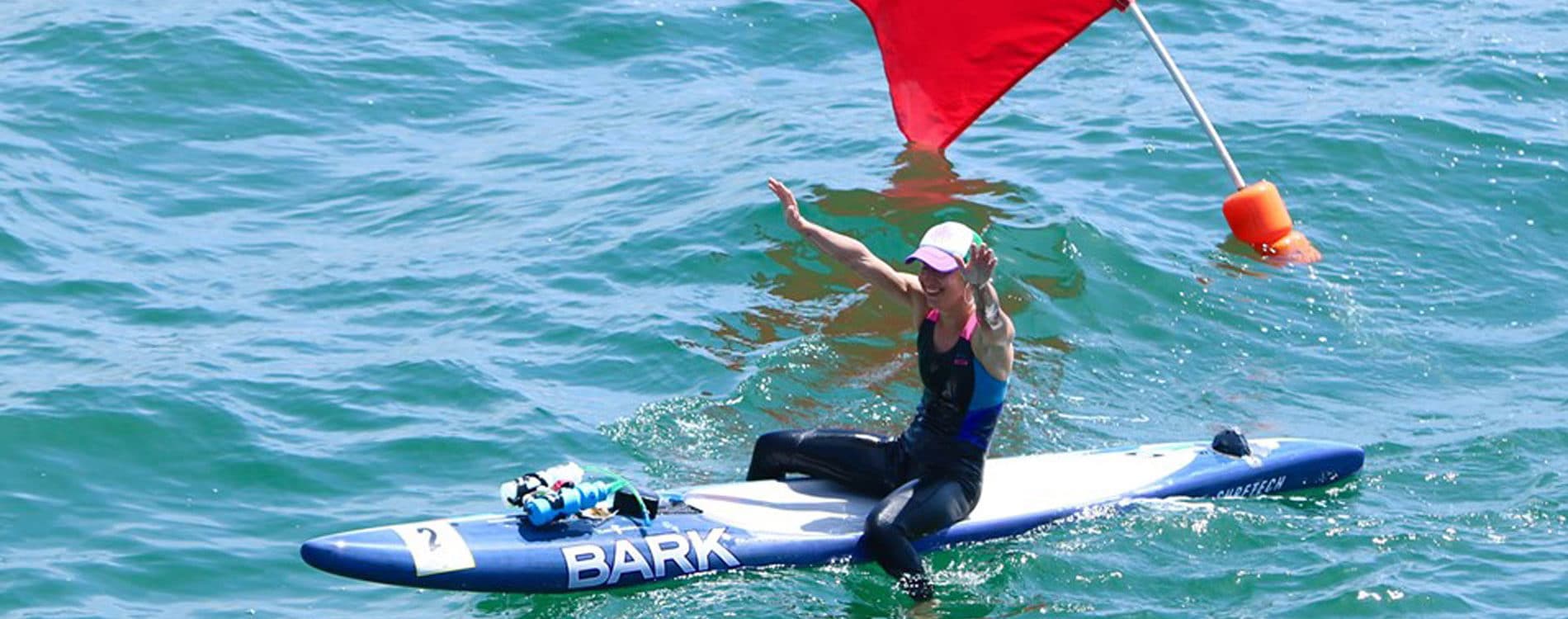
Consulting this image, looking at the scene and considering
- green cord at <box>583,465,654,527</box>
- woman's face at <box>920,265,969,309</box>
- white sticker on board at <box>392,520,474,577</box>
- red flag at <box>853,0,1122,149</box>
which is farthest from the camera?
red flag at <box>853,0,1122,149</box>

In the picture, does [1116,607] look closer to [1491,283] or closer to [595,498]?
[595,498]

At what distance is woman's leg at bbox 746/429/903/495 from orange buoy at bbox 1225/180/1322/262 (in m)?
4.63

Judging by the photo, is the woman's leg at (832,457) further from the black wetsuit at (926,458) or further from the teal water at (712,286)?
the teal water at (712,286)

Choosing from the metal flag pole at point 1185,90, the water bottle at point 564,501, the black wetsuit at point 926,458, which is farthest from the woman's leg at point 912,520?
the metal flag pole at point 1185,90

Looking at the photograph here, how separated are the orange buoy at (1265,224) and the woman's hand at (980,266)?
5370 millimetres

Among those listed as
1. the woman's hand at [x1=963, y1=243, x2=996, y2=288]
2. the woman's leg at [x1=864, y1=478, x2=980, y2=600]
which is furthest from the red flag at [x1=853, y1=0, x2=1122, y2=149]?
the woman's hand at [x1=963, y1=243, x2=996, y2=288]

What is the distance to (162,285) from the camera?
13.1 metres

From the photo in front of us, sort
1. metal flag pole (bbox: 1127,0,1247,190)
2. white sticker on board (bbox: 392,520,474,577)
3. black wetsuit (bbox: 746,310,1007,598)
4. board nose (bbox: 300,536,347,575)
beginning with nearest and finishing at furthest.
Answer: board nose (bbox: 300,536,347,575) < white sticker on board (bbox: 392,520,474,577) < black wetsuit (bbox: 746,310,1007,598) < metal flag pole (bbox: 1127,0,1247,190)

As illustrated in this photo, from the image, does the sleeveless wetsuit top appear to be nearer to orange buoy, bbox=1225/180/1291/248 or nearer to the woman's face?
the woman's face

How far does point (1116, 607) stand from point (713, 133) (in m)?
8.13

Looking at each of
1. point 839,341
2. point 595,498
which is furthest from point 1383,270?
point 595,498

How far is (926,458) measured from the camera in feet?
30.5

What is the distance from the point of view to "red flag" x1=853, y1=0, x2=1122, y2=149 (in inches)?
519

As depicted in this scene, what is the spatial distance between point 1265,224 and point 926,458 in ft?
16.7
